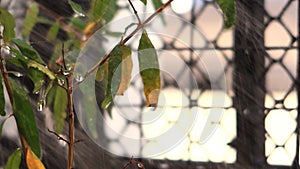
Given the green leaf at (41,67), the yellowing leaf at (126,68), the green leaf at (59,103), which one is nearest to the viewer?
the green leaf at (41,67)

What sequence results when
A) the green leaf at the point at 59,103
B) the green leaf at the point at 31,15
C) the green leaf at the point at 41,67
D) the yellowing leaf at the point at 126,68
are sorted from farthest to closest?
the green leaf at the point at 31,15 → the green leaf at the point at 59,103 → the yellowing leaf at the point at 126,68 → the green leaf at the point at 41,67

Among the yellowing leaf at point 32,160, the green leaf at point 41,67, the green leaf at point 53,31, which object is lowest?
the yellowing leaf at point 32,160

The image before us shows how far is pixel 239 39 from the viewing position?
3.61ft

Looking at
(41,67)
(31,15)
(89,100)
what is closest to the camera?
(41,67)

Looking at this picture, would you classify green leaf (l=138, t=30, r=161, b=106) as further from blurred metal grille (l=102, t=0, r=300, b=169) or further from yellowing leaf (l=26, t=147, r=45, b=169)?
blurred metal grille (l=102, t=0, r=300, b=169)

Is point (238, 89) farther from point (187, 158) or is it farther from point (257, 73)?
point (187, 158)

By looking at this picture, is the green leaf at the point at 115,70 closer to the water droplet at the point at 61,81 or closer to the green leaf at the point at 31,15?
the water droplet at the point at 61,81

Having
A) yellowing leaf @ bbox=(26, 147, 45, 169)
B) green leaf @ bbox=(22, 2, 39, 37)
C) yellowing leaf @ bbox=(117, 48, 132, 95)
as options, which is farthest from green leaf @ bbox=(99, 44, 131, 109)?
green leaf @ bbox=(22, 2, 39, 37)

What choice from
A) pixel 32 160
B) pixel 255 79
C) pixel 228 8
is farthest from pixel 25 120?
pixel 255 79

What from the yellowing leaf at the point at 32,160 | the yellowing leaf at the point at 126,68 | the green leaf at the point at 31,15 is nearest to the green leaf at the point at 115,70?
the yellowing leaf at the point at 126,68

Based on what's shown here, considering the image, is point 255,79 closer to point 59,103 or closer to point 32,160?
point 59,103

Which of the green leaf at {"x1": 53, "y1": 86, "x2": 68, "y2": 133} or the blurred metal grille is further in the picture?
the blurred metal grille

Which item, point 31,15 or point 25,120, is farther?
point 31,15

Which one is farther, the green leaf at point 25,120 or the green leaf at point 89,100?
the green leaf at point 89,100
